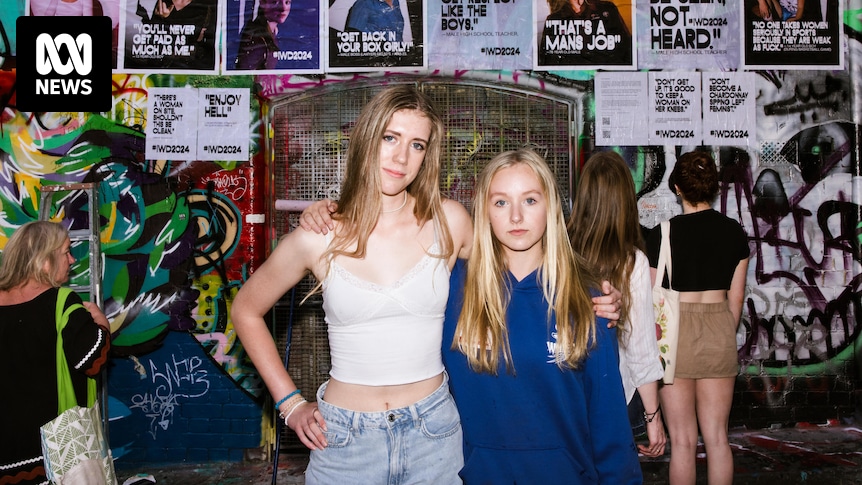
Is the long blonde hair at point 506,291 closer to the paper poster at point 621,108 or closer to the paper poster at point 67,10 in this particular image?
the paper poster at point 621,108

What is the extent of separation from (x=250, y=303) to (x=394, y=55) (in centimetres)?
340

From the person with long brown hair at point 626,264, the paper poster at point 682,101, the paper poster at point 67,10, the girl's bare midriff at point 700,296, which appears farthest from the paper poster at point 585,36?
the paper poster at point 67,10

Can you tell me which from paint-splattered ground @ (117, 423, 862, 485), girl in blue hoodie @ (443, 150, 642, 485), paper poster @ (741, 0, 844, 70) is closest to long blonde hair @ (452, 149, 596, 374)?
girl in blue hoodie @ (443, 150, 642, 485)

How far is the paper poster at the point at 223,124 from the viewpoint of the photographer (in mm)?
5043

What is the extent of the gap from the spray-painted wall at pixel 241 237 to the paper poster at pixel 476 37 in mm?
129

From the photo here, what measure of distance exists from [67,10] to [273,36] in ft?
5.54

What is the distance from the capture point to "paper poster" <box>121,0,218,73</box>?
16.6 feet

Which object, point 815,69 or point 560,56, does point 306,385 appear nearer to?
point 560,56

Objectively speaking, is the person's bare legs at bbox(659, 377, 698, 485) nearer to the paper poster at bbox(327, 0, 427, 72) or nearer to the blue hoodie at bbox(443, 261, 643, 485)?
the blue hoodie at bbox(443, 261, 643, 485)

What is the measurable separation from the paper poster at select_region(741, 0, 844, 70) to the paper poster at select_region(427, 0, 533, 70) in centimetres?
184

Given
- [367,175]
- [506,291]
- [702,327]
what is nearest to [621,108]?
[702,327]

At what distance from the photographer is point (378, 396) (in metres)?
2.09

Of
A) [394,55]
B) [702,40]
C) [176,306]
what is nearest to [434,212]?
[394,55]

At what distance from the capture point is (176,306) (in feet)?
16.4
